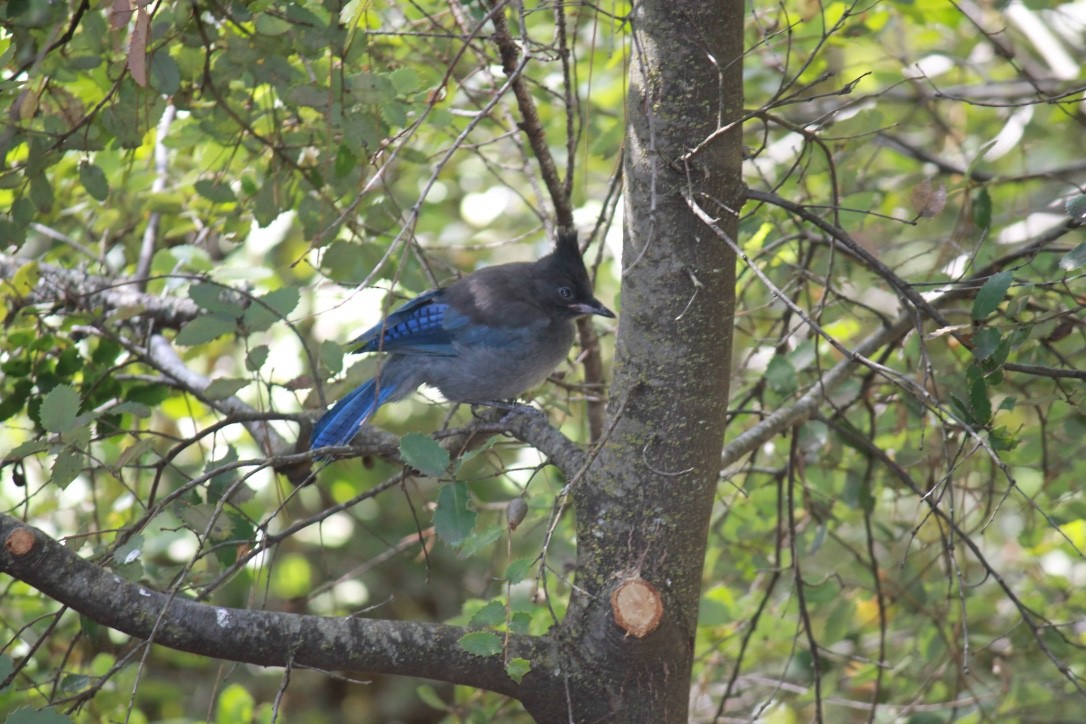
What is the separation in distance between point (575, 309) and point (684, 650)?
5.47 ft

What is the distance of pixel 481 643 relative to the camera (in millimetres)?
1865

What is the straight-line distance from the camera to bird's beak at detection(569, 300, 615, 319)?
357 centimetres

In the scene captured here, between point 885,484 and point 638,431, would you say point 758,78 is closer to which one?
point 885,484

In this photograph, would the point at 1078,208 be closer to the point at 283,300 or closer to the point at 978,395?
the point at 978,395

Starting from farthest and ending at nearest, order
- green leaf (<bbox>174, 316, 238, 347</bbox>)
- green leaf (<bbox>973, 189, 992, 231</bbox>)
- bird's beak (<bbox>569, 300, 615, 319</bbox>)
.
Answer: bird's beak (<bbox>569, 300, 615, 319</bbox>)
green leaf (<bbox>973, 189, 992, 231</bbox>)
green leaf (<bbox>174, 316, 238, 347</bbox>)

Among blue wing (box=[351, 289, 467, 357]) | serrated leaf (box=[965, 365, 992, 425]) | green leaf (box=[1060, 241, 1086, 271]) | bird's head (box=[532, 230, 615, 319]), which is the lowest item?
serrated leaf (box=[965, 365, 992, 425])

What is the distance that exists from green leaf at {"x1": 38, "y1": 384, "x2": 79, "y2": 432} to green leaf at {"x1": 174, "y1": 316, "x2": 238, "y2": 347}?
1.11 feet

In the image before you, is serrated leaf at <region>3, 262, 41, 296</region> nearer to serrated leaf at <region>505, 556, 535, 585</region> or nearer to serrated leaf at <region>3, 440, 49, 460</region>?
serrated leaf at <region>3, 440, 49, 460</region>

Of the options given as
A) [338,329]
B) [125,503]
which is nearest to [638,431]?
[125,503]

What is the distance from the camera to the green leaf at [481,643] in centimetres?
186

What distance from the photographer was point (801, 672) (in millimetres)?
3369

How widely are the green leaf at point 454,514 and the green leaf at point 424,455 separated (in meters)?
0.09

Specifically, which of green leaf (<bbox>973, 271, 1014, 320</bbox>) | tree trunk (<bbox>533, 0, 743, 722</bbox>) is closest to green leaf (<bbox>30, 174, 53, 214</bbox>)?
tree trunk (<bbox>533, 0, 743, 722</bbox>)

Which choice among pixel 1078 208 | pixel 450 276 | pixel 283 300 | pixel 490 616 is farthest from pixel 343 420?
pixel 1078 208
